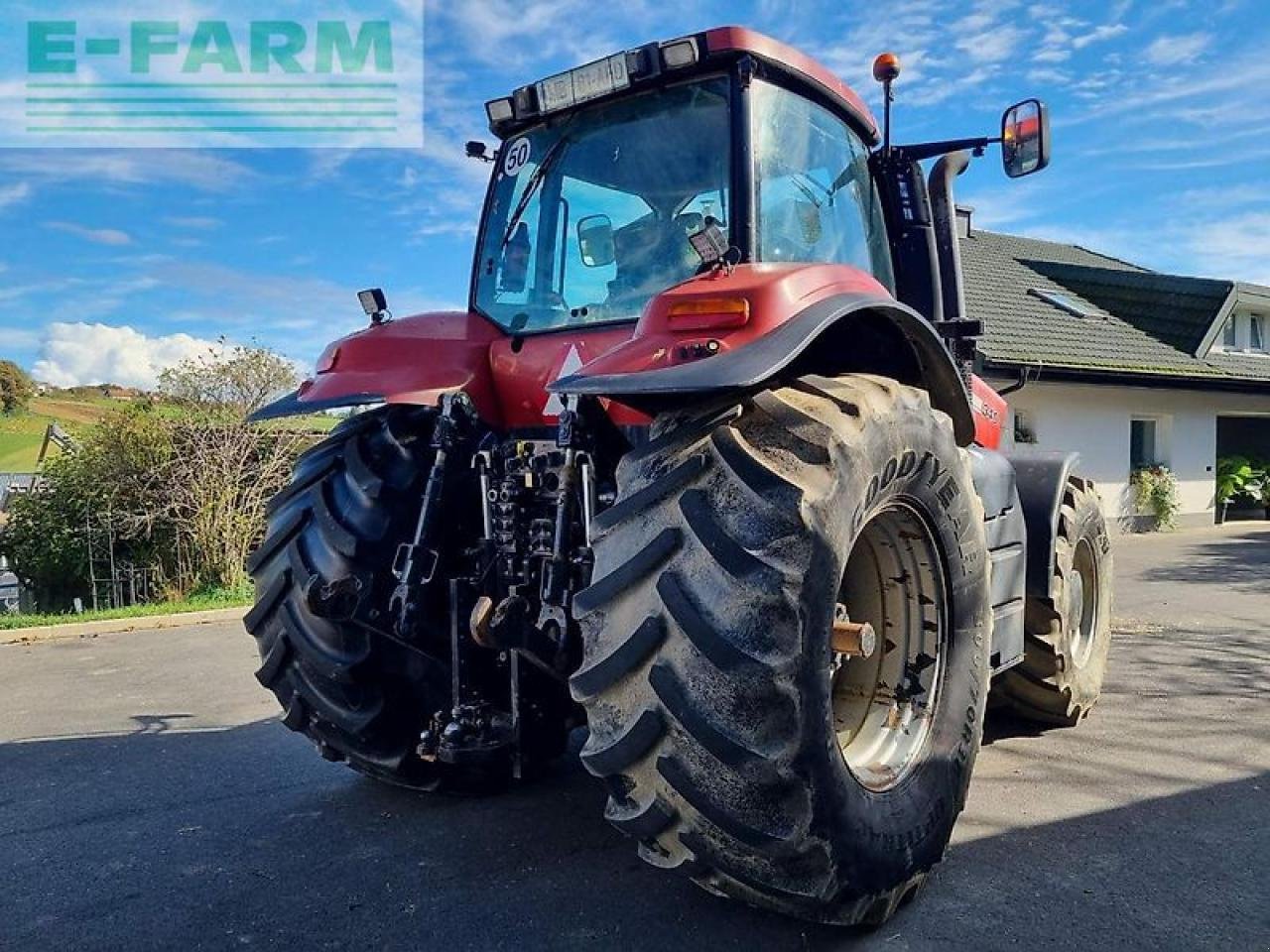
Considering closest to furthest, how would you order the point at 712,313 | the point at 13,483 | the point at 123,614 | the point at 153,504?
the point at 712,313, the point at 123,614, the point at 153,504, the point at 13,483

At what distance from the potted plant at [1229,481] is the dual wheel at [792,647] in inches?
752

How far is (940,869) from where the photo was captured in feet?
10.1

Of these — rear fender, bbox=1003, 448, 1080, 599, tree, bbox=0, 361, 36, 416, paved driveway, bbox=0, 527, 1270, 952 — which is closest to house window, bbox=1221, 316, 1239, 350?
paved driveway, bbox=0, 527, 1270, 952

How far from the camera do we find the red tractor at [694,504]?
220 centimetres

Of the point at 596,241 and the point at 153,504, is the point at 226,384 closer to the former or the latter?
the point at 153,504

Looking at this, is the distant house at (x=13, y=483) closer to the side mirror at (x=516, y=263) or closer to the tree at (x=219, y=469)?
the tree at (x=219, y=469)

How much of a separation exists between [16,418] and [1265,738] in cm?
2832

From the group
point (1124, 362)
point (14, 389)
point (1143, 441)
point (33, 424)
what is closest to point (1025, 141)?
point (1124, 362)

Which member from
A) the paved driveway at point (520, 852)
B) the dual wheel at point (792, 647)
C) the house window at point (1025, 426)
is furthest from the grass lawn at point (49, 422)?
the house window at point (1025, 426)

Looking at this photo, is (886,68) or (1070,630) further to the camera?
(1070,630)

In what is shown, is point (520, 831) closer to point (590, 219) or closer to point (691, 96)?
point (590, 219)

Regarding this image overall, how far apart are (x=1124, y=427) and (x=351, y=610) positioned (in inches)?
683

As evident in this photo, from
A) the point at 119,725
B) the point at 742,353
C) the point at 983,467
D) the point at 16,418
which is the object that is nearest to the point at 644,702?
the point at 742,353

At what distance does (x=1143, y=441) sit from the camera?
60.8ft
